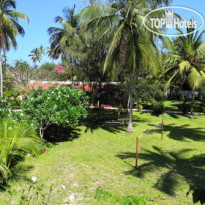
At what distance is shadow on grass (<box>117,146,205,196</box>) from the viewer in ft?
19.0

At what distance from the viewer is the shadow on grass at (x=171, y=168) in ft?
19.0

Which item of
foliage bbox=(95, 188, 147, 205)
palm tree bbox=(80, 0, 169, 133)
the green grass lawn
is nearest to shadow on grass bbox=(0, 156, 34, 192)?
the green grass lawn

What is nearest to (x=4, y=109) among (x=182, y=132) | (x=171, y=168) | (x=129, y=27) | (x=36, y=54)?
(x=171, y=168)

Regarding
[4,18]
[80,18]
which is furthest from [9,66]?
[80,18]

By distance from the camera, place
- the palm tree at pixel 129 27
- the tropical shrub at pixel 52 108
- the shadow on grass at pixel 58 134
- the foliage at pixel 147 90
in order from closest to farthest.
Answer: the tropical shrub at pixel 52 108
the palm tree at pixel 129 27
the shadow on grass at pixel 58 134
the foliage at pixel 147 90

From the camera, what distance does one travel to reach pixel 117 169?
6.77m

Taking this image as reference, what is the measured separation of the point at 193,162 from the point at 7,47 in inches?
647

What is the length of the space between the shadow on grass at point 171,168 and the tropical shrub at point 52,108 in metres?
2.53

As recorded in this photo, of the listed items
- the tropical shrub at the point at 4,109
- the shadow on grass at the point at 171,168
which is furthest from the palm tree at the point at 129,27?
the tropical shrub at the point at 4,109

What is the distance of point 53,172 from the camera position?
633 cm

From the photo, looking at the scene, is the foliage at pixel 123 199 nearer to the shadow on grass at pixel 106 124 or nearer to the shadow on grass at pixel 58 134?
the shadow on grass at pixel 58 134

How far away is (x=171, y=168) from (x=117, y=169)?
1.69 metres

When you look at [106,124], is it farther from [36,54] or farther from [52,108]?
[36,54]

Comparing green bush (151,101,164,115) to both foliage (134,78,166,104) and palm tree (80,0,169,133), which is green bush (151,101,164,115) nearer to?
foliage (134,78,166,104)
